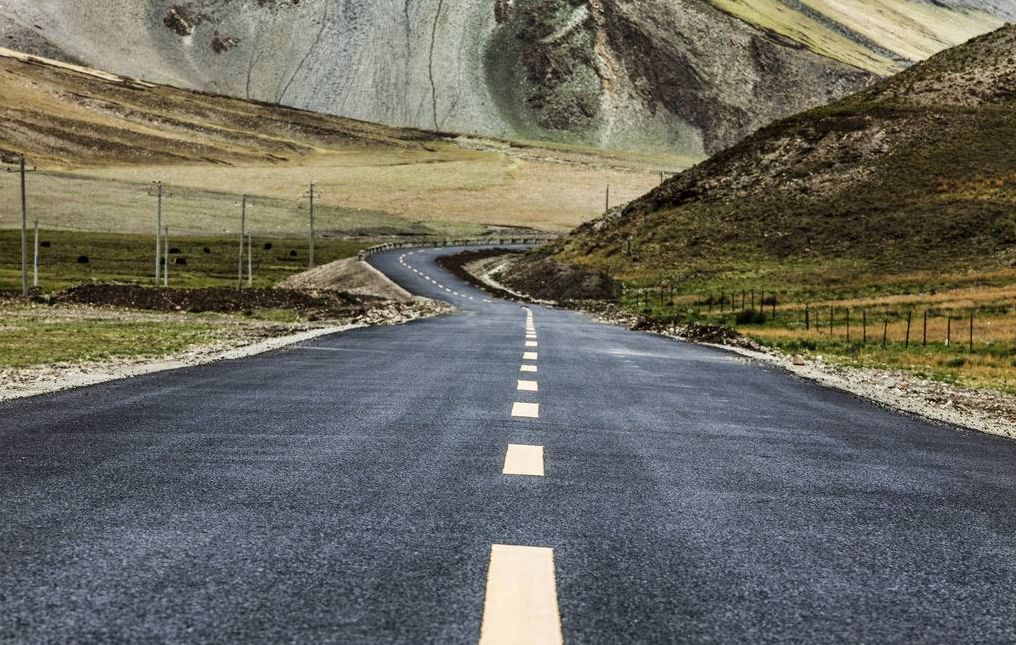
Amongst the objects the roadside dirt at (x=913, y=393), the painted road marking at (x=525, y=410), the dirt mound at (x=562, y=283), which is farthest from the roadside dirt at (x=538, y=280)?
the painted road marking at (x=525, y=410)

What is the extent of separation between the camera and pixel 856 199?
97250 millimetres

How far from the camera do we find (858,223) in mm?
93312

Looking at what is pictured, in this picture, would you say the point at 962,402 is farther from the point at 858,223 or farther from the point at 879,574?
the point at 858,223

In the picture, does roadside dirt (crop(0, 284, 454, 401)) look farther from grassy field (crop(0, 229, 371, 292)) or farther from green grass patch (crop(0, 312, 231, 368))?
grassy field (crop(0, 229, 371, 292))

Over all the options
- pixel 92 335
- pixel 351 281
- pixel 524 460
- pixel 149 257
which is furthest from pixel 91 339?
pixel 149 257

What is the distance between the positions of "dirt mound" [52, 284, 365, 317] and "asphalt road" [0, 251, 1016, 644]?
127 ft

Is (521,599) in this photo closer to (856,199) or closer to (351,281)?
(351,281)

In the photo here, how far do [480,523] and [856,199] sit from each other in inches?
3803

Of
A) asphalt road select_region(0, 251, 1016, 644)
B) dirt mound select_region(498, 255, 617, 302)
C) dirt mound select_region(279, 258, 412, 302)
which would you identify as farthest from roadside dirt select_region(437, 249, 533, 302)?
asphalt road select_region(0, 251, 1016, 644)

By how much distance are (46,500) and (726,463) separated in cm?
526

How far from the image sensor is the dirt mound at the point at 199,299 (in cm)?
5138

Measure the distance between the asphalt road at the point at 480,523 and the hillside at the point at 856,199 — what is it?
73191 mm

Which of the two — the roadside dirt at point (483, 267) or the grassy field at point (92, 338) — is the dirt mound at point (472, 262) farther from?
the grassy field at point (92, 338)

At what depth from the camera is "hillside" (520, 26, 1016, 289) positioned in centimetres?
8631
